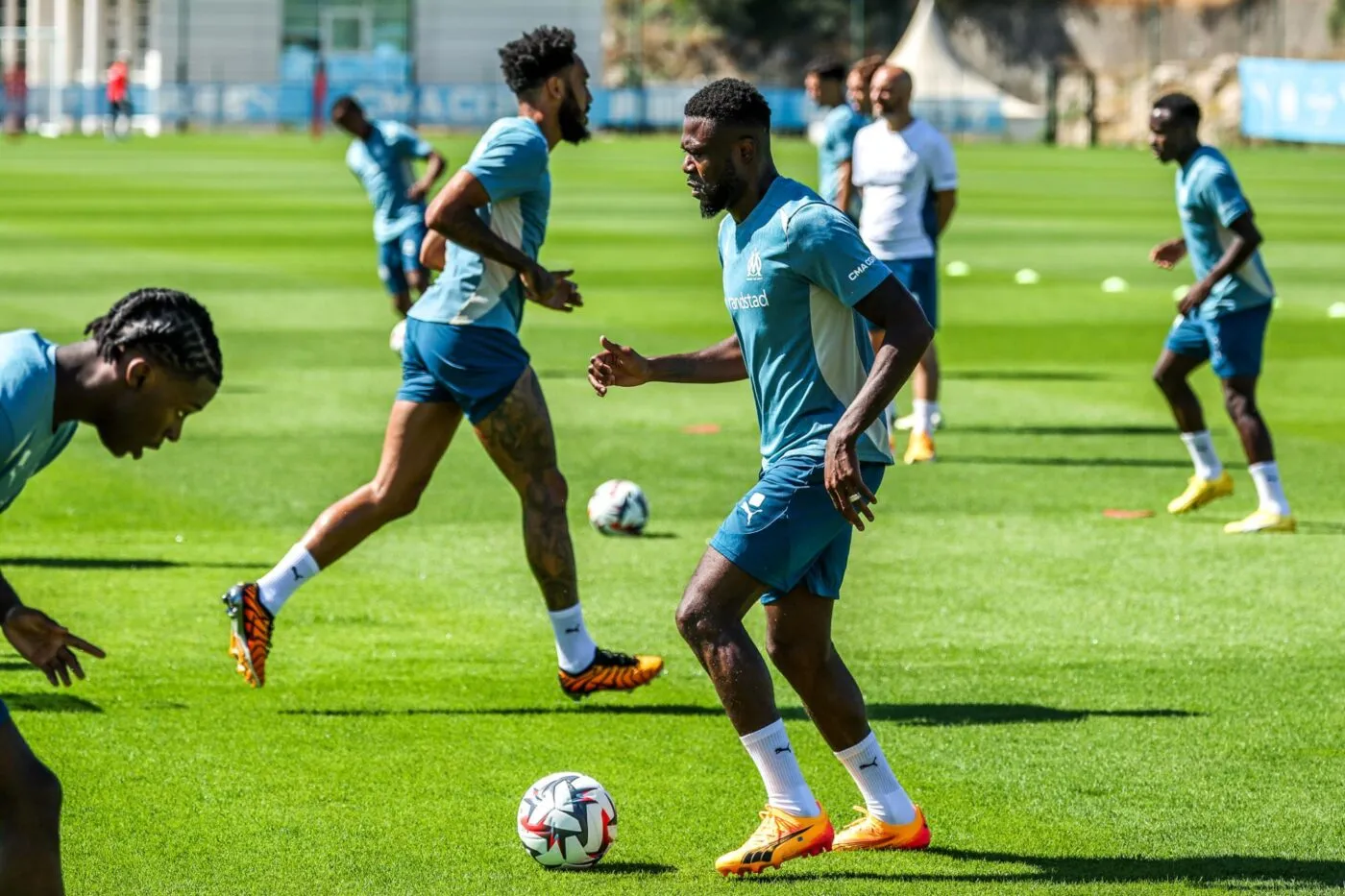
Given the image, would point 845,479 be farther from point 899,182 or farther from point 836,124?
point 836,124

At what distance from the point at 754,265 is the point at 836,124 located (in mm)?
9096

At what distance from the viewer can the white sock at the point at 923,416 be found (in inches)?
550

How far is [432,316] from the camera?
27.3 feet

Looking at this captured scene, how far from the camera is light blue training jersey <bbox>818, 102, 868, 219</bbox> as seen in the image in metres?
15.0

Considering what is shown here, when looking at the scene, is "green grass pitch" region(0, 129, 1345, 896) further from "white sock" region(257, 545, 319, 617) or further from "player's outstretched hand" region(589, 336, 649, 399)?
"player's outstretched hand" region(589, 336, 649, 399)

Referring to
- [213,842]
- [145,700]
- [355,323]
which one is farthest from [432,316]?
[355,323]

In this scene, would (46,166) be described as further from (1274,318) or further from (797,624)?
(797,624)

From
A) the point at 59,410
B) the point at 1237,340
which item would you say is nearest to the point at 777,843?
the point at 59,410

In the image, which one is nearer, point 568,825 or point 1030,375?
point 568,825

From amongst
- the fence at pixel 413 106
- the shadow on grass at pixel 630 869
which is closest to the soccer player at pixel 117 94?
the fence at pixel 413 106

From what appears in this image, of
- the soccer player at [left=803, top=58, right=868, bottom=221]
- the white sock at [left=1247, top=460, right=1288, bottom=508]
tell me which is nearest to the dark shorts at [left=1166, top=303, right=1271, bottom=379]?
the white sock at [left=1247, top=460, right=1288, bottom=508]

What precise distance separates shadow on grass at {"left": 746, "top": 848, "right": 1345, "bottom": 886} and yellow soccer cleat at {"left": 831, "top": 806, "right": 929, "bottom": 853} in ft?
0.38

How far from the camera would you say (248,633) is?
8.03 meters

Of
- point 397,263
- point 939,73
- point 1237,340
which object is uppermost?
point 939,73
